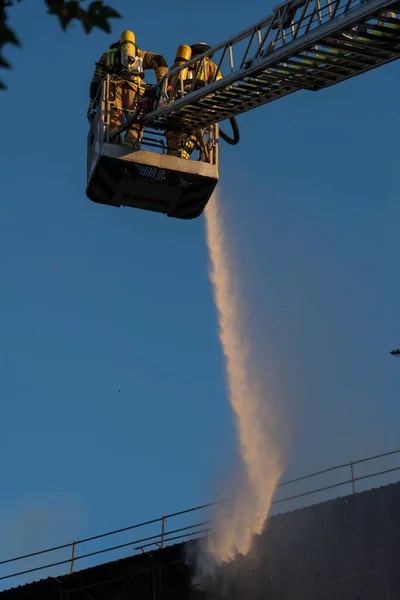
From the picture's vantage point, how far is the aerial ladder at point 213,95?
63.5ft

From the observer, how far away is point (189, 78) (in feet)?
80.5

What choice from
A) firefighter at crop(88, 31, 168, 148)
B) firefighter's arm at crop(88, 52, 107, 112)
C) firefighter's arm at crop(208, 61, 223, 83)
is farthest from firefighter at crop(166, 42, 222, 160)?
firefighter's arm at crop(88, 52, 107, 112)

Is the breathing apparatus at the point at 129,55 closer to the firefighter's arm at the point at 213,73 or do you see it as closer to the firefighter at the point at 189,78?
the firefighter at the point at 189,78

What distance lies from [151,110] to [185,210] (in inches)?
99.7

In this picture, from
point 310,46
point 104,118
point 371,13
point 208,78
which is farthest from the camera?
point 104,118

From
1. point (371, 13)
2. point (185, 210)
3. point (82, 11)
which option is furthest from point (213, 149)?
point (82, 11)

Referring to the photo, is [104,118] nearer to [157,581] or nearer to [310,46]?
[310,46]

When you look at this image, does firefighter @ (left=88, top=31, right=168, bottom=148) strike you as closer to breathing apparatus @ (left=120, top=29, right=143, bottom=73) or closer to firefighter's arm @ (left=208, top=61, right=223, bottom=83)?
breathing apparatus @ (left=120, top=29, right=143, bottom=73)

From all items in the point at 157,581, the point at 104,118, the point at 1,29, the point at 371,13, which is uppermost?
the point at 104,118

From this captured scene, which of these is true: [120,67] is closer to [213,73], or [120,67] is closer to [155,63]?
[155,63]

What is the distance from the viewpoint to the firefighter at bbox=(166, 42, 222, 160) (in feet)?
77.7

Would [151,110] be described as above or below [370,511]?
above

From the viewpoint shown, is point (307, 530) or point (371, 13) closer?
point (371, 13)

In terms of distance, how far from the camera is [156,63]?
87.8 feet
